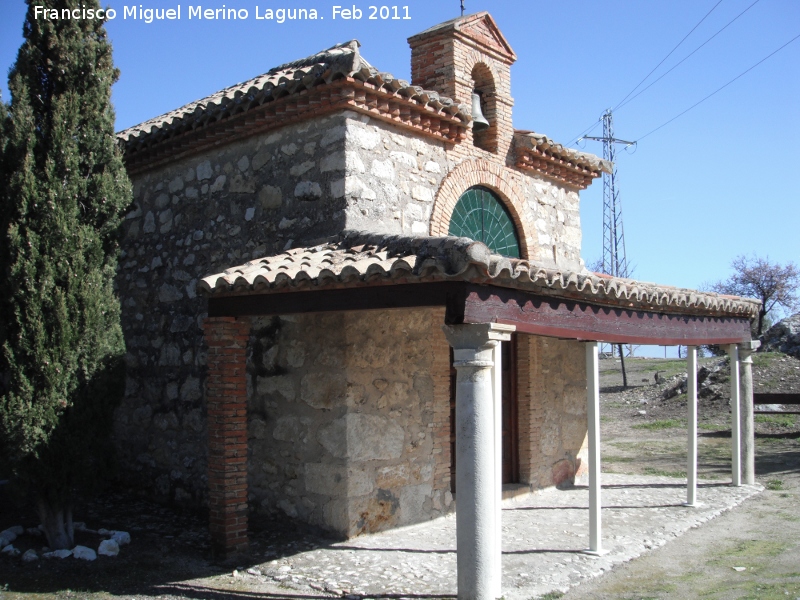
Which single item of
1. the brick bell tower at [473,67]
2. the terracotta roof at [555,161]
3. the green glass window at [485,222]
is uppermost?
the brick bell tower at [473,67]

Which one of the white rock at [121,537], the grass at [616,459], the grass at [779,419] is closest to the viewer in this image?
the white rock at [121,537]

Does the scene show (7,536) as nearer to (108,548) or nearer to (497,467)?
(108,548)

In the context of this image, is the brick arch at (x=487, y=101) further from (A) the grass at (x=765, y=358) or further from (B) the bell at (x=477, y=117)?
(A) the grass at (x=765, y=358)

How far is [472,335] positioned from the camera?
5398 millimetres

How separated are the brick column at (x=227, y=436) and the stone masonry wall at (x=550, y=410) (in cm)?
381

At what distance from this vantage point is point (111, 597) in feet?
18.2

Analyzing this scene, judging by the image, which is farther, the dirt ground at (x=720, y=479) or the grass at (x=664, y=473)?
the grass at (x=664, y=473)

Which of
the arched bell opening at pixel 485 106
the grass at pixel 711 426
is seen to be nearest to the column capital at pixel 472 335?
the arched bell opening at pixel 485 106

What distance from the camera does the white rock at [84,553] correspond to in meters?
6.44

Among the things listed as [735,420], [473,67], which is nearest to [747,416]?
[735,420]

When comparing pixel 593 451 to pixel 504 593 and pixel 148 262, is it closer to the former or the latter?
pixel 504 593

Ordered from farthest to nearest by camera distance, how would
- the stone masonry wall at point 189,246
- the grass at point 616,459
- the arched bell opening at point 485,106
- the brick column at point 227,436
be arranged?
the grass at point 616,459 → the arched bell opening at point 485,106 → the stone masonry wall at point 189,246 → the brick column at point 227,436

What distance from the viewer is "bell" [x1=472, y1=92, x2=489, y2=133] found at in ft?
29.2

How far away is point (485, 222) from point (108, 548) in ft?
17.4
